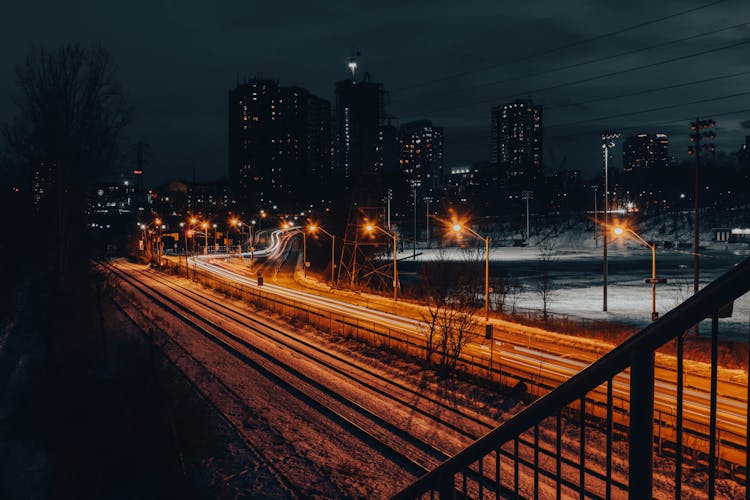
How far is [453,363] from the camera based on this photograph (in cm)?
2564

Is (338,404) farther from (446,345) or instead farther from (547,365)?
(547,365)

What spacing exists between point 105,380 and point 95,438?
6.28 meters

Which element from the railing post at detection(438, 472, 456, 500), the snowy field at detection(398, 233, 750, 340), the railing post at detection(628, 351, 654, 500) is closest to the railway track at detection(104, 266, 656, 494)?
the railing post at detection(438, 472, 456, 500)

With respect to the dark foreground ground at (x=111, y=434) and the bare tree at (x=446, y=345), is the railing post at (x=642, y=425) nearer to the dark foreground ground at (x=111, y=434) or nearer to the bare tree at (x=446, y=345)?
the dark foreground ground at (x=111, y=434)

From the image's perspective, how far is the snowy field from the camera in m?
42.0

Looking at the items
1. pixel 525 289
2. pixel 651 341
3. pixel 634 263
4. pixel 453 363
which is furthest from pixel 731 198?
pixel 651 341

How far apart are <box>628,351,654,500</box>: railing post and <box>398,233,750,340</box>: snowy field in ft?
69.0

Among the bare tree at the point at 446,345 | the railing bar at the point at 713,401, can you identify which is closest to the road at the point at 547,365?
the bare tree at the point at 446,345

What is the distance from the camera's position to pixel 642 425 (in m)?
2.47

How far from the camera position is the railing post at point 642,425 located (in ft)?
8.02

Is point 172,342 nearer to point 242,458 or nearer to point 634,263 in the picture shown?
point 242,458

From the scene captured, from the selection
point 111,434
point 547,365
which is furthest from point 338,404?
point 547,365

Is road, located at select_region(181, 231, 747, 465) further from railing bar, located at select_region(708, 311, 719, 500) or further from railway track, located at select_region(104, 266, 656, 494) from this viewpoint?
railing bar, located at select_region(708, 311, 719, 500)

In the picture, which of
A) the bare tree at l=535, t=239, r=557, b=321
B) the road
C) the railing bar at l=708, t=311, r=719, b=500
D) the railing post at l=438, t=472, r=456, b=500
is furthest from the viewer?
the bare tree at l=535, t=239, r=557, b=321
